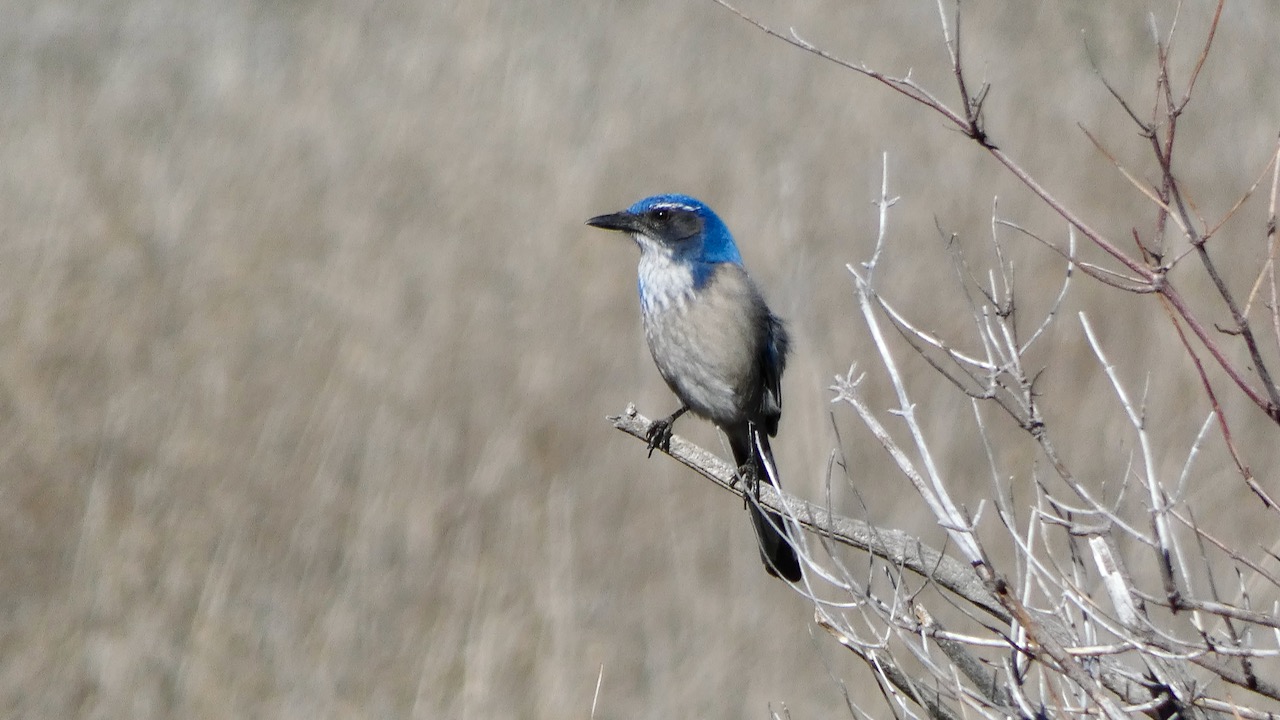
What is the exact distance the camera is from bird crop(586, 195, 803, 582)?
4.86 m

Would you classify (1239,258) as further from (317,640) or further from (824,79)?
(317,640)

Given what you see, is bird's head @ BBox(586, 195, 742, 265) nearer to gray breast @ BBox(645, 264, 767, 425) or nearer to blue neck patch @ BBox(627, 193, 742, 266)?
blue neck patch @ BBox(627, 193, 742, 266)

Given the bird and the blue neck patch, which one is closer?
the bird

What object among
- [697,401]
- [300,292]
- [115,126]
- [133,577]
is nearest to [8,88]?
[115,126]

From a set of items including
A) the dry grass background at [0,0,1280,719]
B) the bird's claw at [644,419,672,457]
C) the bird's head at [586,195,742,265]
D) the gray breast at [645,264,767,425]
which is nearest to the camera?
the bird's claw at [644,419,672,457]

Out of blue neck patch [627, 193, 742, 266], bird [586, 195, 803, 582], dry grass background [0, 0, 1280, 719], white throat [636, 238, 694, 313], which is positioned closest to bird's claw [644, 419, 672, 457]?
bird [586, 195, 803, 582]

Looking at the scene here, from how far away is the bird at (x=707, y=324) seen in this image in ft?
15.9

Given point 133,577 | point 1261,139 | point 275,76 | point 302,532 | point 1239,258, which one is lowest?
point 133,577

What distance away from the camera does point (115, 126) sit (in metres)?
7.34

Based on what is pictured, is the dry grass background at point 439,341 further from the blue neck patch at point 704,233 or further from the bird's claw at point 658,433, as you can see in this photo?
the bird's claw at point 658,433

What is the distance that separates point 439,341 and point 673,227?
1.90m

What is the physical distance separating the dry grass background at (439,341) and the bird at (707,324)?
1035 millimetres

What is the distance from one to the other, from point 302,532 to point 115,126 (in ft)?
8.90

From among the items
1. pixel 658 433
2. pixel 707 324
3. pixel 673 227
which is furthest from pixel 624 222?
pixel 658 433
